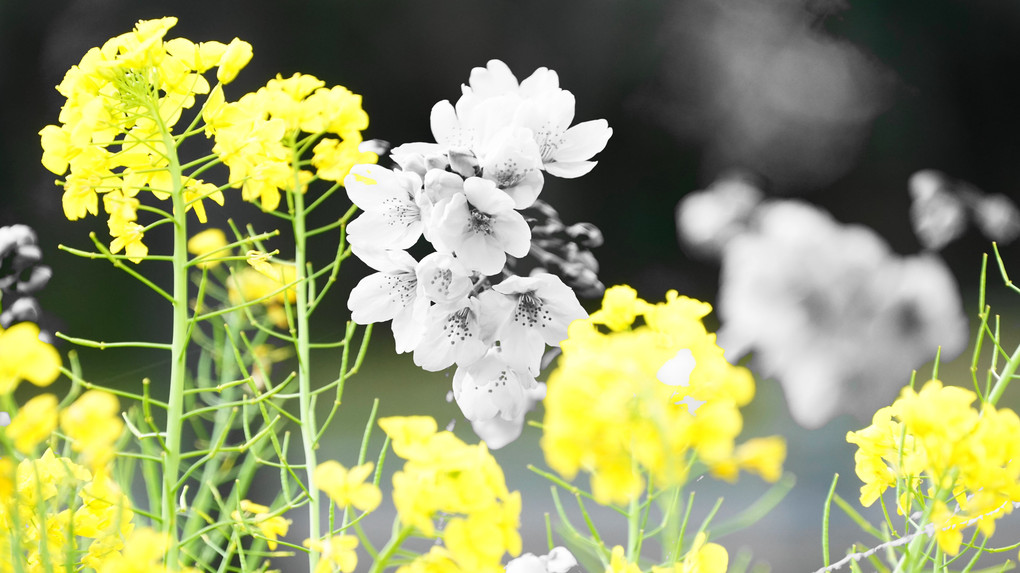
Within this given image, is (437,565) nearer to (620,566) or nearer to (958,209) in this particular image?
(620,566)

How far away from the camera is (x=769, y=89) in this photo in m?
0.98

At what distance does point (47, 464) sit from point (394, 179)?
0.60ft

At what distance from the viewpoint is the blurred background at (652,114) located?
34.3 inches

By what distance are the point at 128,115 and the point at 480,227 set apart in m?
0.15

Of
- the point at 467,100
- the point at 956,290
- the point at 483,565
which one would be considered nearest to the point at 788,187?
the point at 956,290

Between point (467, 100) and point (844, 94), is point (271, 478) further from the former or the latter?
point (844, 94)

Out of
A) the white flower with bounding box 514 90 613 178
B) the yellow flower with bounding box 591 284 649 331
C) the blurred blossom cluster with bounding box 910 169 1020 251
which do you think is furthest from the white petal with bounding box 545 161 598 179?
the blurred blossom cluster with bounding box 910 169 1020 251

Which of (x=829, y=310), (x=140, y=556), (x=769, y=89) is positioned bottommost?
(x=140, y=556)

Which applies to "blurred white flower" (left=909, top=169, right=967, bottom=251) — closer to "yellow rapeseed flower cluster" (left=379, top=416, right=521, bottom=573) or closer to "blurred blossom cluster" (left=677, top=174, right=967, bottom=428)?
"blurred blossom cluster" (left=677, top=174, right=967, bottom=428)

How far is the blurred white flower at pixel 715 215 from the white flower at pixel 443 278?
59 centimetres

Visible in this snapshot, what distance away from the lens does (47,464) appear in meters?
0.31

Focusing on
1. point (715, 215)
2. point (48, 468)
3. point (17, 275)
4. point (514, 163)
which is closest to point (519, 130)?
point (514, 163)

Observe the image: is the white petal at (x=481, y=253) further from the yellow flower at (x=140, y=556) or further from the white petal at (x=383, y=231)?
the yellow flower at (x=140, y=556)

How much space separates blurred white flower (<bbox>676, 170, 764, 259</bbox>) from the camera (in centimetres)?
88
